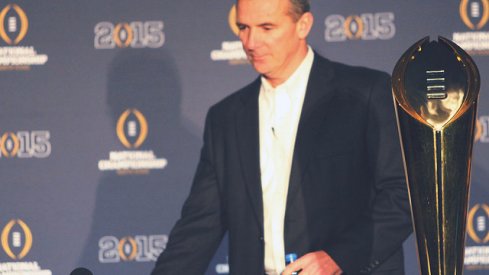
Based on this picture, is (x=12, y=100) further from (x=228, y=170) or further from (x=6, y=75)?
(x=228, y=170)

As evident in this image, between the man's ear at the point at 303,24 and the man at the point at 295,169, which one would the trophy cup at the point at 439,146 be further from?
the man's ear at the point at 303,24

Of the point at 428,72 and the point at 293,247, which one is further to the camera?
the point at 293,247

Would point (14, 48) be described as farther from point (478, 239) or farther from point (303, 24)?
point (478, 239)

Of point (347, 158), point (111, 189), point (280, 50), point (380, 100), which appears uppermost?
point (280, 50)

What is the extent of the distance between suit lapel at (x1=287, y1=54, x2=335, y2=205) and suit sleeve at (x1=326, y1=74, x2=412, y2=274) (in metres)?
0.15

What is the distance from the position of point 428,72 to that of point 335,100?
142 centimetres

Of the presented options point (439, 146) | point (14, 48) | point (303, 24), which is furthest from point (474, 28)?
point (439, 146)

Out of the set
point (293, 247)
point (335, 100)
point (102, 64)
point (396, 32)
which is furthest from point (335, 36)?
point (293, 247)

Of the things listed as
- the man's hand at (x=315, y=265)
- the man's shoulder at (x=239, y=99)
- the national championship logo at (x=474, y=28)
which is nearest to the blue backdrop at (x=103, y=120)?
the national championship logo at (x=474, y=28)

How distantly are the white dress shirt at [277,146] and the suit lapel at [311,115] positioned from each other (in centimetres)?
4

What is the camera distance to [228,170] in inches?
106

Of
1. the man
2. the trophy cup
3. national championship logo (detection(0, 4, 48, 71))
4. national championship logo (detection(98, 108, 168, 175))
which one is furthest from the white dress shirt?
national championship logo (detection(0, 4, 48, 71))

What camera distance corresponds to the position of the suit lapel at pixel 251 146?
8.39 ft

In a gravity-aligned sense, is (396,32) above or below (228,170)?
above
